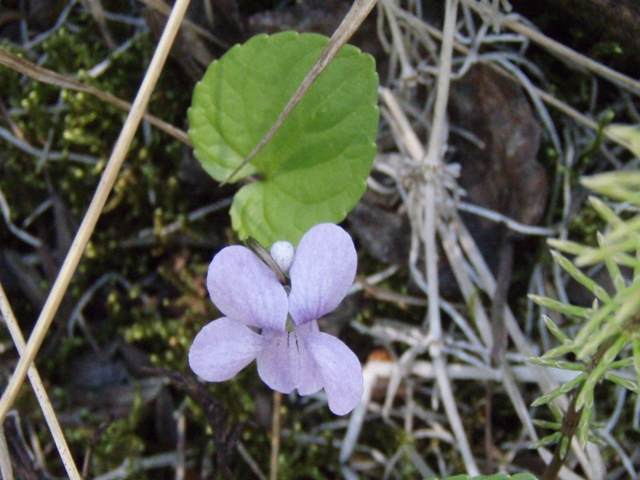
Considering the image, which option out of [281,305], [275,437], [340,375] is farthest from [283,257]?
[275,437]

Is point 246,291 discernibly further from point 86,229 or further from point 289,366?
point 86,229

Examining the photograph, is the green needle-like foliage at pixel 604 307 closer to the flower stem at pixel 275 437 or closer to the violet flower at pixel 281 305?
the violet flower at pixel 281 305

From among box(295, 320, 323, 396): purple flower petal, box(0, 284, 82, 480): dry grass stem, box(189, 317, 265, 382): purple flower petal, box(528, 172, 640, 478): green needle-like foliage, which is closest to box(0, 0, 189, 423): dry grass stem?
box(0, 284, 82, 480): dry grass stem

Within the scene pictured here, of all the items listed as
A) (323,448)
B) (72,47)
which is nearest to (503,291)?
(323,448)

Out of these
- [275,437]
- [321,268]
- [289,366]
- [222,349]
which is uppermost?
[321,268]

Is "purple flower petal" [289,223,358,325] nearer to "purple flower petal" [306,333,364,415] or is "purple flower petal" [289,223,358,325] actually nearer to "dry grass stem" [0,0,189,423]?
"purple flower petal" [306,333,364,415]

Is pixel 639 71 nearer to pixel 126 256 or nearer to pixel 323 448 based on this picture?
pixel 323 448
